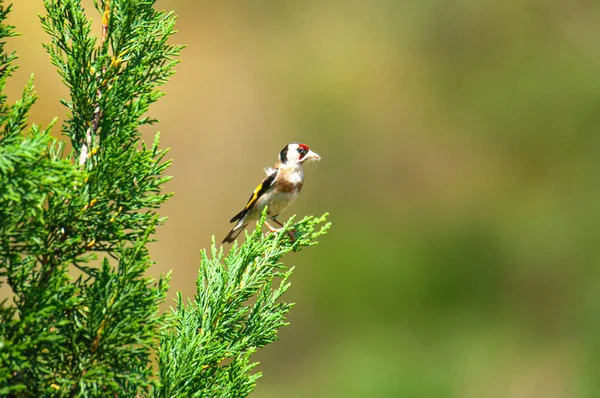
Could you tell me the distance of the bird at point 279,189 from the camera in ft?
13.6

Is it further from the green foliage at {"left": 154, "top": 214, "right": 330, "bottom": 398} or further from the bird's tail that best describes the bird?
the green foliage at {"left": 154, "top": 214, "right": 330, "bottom": 398}

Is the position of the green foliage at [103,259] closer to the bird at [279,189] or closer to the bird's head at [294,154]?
the bird at [279,189]

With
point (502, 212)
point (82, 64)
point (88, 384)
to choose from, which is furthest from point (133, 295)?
point (502, 212)

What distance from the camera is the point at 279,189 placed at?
4160mm

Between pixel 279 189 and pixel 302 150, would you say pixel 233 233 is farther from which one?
pixel 302 150

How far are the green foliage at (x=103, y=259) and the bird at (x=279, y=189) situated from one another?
82.4 inches

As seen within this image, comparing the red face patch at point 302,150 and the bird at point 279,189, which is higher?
the red face patch at point 302,150

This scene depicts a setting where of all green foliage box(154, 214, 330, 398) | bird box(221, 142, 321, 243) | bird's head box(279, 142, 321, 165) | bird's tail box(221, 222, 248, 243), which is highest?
bird's head box(279, 142, 321, 165)

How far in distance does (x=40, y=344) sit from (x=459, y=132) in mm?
8362

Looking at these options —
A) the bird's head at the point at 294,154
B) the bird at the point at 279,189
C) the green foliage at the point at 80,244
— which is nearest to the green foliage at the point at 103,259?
the green foliage at the point at 80,244

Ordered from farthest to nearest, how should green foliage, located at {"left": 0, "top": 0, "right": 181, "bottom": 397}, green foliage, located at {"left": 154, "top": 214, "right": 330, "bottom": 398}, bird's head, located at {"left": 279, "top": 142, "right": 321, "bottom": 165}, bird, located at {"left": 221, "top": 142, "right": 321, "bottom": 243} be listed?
1. bird's head, located at {"left": 279, "top": 142, "right": 321, "bottom": 165}
2. bird, located at {"left": 221, "top": 142, "right": 321, "bottom": 243}
3. green foliage, located at {"left": 154, "top": 214, "right": 330, "bottom": 398}
4. green foliage, located at {"left": 0, "top": 0, "right": 181, "bottom": 397}

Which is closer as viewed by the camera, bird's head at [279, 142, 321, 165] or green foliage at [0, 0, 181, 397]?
green foliage at [0, 0, 181, 397]

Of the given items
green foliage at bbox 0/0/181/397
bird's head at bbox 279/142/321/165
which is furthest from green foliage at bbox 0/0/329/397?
bird's head at bbox 279/142/321/165

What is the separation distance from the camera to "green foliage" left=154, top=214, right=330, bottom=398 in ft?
5.60
